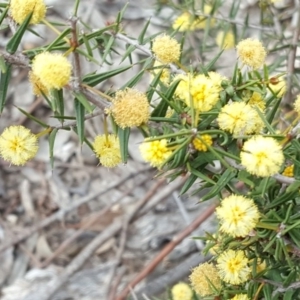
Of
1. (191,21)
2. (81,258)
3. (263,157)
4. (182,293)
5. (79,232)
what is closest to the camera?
(263,157)

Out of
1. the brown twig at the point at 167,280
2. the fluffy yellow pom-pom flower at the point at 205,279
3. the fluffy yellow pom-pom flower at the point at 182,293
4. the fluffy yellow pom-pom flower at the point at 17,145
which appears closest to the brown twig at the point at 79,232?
the brown twig at the point at 167,280

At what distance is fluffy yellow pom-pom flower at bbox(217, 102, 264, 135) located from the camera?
67 centimetres

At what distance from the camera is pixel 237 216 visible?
25.7 inches

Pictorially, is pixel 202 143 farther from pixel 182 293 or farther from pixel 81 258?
pixel 81 258

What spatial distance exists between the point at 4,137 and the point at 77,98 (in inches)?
4.4

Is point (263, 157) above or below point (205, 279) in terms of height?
above

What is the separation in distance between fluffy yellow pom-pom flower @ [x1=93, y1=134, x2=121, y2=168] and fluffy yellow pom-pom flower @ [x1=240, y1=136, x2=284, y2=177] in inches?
7.4

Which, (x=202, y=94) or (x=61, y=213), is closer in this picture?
(x=202, y=94)

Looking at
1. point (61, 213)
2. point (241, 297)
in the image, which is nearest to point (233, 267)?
point (241, 297)

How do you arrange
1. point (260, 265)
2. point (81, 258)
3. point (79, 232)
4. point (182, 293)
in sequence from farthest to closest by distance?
1. point (79, 232)
2. point (81, 258)
3. point (182, 293)
4. point (260, 265)

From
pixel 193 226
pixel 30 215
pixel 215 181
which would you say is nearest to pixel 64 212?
pixel 30 215

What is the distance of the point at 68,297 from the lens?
1.88m

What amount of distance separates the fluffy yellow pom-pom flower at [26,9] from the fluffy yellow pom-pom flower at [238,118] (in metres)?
0.26

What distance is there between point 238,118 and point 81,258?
133cm
